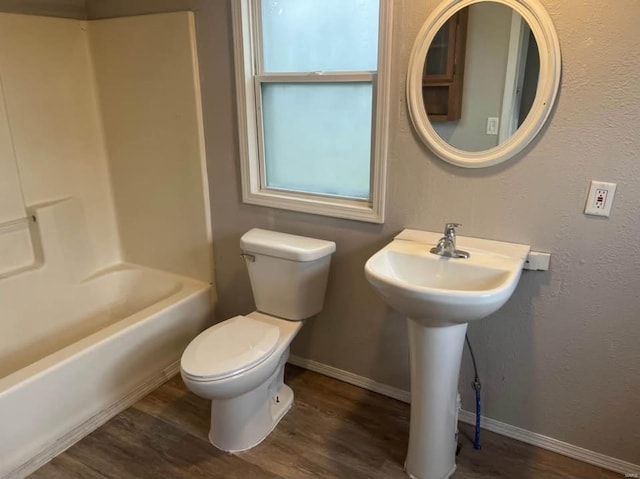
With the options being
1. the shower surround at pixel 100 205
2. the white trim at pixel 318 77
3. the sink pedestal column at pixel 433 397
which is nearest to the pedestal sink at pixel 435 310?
the sink pedestal column at pixel 433 397

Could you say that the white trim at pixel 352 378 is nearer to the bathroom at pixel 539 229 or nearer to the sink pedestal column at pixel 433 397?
the bathroom at pixel 539 229

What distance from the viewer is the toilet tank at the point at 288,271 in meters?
2.04

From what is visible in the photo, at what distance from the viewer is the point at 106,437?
200 centimetres

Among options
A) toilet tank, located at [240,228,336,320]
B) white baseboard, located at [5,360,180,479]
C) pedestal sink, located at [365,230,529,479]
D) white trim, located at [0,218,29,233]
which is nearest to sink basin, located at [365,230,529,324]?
pedestal sink, located at [365,230,529,479]

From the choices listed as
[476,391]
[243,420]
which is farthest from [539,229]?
[243,420]

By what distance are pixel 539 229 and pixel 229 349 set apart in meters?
1.25

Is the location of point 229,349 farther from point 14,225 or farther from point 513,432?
point 14,225

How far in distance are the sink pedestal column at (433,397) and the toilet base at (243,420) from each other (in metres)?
0.61

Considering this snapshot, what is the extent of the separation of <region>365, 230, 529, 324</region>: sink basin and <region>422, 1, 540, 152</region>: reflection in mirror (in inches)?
15.4

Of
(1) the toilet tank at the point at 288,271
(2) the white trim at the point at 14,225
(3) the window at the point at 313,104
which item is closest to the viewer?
(3) the window at the point at 313,104

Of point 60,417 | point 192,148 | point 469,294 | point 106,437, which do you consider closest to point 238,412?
point 106,437

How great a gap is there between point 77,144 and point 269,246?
1.35 meters

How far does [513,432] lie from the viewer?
199cm

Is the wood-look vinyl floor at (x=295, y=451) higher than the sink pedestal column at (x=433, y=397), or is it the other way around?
the sink pedestal column at (x=433, y=397)
